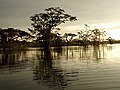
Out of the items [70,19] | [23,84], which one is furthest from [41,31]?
[23,84]

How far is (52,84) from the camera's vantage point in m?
15.4

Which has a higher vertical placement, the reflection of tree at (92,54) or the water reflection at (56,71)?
the reflection of tree at (92,54)

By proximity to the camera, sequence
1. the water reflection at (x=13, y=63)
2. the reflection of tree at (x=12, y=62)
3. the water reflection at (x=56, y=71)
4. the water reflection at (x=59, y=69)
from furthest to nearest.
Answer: the reflection of tree at (x=12, y=62)
the water reflection at (x=13, y=63)
the water reflection at (x=56, y=71)
the water reflection at (x=59, y=69)

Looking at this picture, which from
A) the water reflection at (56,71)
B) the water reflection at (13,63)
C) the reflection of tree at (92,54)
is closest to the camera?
the water reflection at (56,71)

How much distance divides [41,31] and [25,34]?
1225 cm

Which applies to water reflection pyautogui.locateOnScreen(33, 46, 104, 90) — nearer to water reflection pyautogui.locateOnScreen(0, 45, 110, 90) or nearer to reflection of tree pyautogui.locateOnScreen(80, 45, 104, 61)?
water reflection pyautogui.locateOnScreen(0, 45, 110, 90)

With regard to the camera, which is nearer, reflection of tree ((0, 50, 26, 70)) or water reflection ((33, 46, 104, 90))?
water reflection ((33, 46, 104, 90))


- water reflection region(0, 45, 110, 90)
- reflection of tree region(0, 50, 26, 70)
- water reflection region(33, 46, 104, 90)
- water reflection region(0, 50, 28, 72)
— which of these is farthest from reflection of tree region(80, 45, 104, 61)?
reflection of tree region(0, 50, 26, 70)

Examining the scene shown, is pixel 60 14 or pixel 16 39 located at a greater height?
pixel 60 14

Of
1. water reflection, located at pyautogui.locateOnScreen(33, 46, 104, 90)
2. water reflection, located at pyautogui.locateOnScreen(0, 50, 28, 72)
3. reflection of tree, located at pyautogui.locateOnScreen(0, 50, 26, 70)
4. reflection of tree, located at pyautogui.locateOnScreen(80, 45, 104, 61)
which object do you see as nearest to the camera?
water reflection, located at pyautogui.locateOnScreen(33, 46, 104, 90)

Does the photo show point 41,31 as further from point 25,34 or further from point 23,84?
point 23,84

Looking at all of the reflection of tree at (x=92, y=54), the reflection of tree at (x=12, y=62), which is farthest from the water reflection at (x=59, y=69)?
the reflection of tree at (x=92, y=54)

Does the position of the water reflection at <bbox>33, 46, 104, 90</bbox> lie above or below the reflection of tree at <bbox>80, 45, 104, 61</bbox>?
below

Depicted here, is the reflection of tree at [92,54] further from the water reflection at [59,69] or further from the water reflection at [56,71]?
the water reflection at [59,69]
